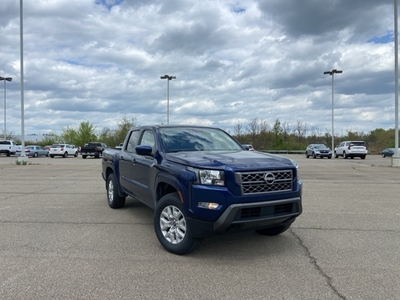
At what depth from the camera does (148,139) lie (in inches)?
242

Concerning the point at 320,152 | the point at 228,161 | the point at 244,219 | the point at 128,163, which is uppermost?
the point at 228,161

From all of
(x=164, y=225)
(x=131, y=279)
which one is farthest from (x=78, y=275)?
(x=164, y=225)

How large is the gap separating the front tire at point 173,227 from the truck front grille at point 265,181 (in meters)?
0.87

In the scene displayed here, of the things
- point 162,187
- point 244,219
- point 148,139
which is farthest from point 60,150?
point 244,219

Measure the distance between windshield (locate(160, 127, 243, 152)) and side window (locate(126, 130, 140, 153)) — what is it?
1.02 metres

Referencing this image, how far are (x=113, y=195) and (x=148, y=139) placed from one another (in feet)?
6.97

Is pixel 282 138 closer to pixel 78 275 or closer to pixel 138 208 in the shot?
pixel 138 208

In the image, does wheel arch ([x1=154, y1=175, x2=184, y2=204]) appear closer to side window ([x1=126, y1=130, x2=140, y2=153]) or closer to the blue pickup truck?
the blue pickup truck

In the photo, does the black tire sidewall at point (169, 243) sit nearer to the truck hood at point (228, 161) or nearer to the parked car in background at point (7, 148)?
the truck hood at point (228, 161)

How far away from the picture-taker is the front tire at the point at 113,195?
7496 millimetres

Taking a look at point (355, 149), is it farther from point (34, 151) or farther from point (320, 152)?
point (34, 151)

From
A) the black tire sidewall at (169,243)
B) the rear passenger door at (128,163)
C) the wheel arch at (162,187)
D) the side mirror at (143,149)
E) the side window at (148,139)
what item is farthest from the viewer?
the rear passenger door at (128,163)

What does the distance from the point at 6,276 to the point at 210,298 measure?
2379 millimetres

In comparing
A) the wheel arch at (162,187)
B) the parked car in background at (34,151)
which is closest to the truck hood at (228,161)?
the wheel arch at (162,187)
